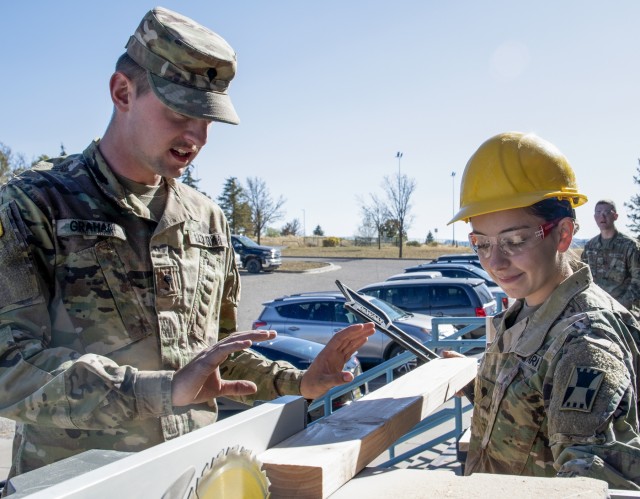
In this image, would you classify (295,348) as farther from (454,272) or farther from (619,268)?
(454,272)

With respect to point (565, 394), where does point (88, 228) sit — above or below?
above

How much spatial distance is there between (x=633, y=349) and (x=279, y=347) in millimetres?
6376

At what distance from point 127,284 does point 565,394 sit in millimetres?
1265

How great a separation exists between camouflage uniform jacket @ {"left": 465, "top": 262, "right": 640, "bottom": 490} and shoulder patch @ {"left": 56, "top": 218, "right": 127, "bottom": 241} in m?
1.28

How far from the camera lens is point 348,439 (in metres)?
1.35

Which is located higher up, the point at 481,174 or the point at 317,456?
the point at 481,174

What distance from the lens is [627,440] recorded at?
1.46 metres

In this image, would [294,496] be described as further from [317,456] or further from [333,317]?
[333,317]

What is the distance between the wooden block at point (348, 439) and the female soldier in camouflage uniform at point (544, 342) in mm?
238

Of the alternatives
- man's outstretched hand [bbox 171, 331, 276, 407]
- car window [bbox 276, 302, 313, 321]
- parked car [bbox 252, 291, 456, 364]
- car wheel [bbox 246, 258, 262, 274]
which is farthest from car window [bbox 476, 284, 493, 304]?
car wheel [bbox 246, 258, 262, 274]

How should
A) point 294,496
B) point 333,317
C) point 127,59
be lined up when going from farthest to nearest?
point 333,317, point 127,59, point 294,496

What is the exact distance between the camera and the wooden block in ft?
3.73

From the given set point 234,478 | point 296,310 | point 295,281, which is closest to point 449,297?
point 296,310

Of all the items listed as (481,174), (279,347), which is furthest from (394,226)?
(481,174)
